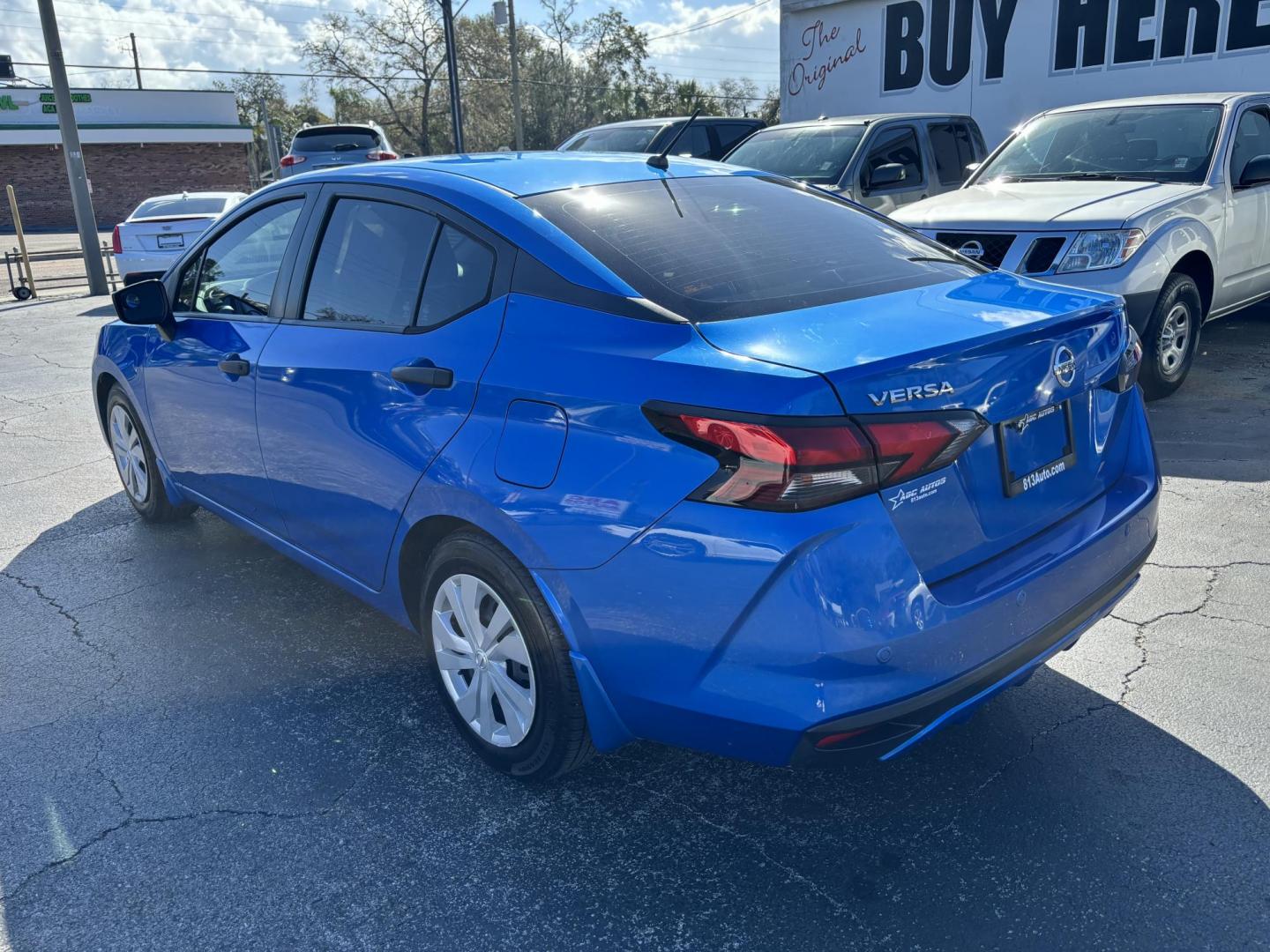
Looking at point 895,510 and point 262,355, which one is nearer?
point 895,510

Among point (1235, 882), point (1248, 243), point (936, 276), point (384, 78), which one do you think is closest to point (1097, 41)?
point (1248, 243)

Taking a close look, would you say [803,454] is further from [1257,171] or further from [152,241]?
[152,241]

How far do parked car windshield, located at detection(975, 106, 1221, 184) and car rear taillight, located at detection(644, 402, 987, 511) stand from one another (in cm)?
581

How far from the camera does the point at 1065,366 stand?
2.58 m

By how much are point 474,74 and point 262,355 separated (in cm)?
4864

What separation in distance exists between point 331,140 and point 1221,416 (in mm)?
14823

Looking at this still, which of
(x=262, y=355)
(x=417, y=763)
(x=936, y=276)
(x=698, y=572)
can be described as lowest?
(x=417, y=763)

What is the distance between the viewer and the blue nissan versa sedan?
2.17 metres

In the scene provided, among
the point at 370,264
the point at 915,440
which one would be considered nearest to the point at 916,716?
the point at 915,440

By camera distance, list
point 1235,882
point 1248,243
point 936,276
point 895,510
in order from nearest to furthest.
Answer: point 895,510 → point 1235,882 → point 936,276 → point 1248,243

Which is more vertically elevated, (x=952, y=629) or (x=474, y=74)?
(x=474, y=74)

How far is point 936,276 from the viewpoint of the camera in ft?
9.93

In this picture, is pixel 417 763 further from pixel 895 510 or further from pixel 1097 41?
pixel 1097 41

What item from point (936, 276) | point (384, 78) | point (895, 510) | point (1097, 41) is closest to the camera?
point (895, 510)
